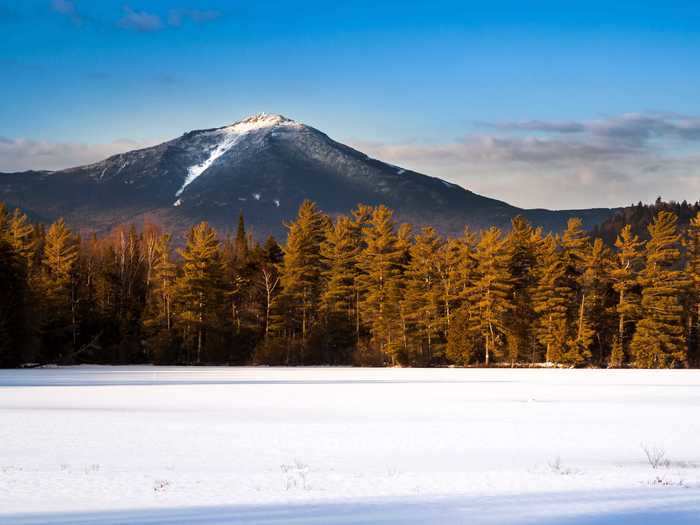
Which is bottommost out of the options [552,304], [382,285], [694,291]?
[552,304]

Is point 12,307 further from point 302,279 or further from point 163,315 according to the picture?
point 302,279

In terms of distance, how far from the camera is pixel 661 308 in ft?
191

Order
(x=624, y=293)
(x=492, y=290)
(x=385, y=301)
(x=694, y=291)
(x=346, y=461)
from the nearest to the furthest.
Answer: (x=346, y=461), (x=694, y=291), (x=624, y=293), (x=492, y=290), (x=385, y=301)

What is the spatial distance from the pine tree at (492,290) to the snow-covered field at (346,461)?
33.4 metres

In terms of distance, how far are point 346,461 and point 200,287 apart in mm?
52350

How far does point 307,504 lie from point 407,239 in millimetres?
57947

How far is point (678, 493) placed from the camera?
36.8 ft

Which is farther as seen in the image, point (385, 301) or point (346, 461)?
point (385, 301)

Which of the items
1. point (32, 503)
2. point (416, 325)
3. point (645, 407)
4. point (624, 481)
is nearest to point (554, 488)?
point (624, 481)

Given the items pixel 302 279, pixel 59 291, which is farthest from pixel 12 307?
pixel 302 279

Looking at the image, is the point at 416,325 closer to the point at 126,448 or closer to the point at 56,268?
the point at 56,268

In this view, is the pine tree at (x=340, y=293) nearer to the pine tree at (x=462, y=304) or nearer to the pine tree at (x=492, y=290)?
the pine tree at (x=462, y=304)

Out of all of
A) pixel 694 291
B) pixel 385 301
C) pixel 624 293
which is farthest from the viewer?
pixel 385 301

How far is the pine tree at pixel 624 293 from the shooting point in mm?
59438
